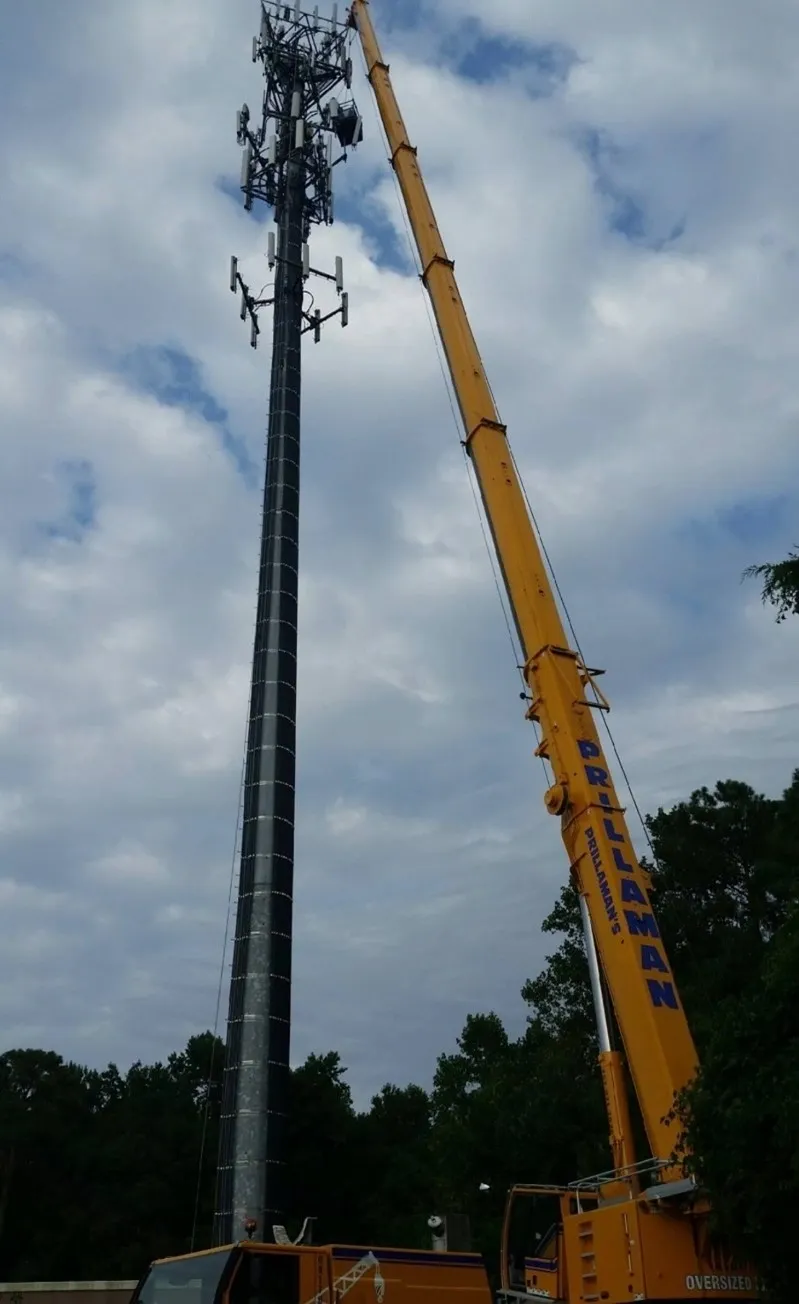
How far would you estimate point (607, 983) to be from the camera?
14164 millimetres

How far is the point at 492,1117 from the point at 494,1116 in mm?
104

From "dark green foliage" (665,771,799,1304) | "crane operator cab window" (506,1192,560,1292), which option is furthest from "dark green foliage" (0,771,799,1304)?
"crane operator cab window" (506,1192,560,1292)

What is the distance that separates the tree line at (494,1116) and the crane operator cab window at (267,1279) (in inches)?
155

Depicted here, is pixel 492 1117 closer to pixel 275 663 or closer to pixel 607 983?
pixel 275 663

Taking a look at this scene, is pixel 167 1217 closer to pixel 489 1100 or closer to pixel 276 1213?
pixel 489 1100

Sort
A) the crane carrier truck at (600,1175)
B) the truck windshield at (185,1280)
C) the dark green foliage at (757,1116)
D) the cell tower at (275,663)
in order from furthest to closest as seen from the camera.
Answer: the cell tower at (275,663)
the crane carrier truck at (600,1175)
the dark green foliage at (757,1116)
the truck windshield at (185,1280)

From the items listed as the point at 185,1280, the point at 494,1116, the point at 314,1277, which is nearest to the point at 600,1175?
the point at 314,1277

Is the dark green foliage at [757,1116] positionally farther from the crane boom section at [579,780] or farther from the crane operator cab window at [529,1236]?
the crane operator cab window at [529,1236]

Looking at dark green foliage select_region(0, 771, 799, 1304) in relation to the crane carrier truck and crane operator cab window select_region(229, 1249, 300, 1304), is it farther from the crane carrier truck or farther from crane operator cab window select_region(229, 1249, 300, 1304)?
crane operator cab window select_region(229, 1249, 300, 1304)

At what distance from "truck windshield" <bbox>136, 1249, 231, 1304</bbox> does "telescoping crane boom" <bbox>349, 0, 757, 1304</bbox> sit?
4067 millimetres

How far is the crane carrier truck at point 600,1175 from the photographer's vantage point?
11086 mm

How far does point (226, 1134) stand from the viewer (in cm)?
2342

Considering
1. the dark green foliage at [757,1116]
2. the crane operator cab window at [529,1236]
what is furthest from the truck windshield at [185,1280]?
the dark green foliage at [757,1116]

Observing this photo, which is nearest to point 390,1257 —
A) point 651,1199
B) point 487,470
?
point 651,1199
